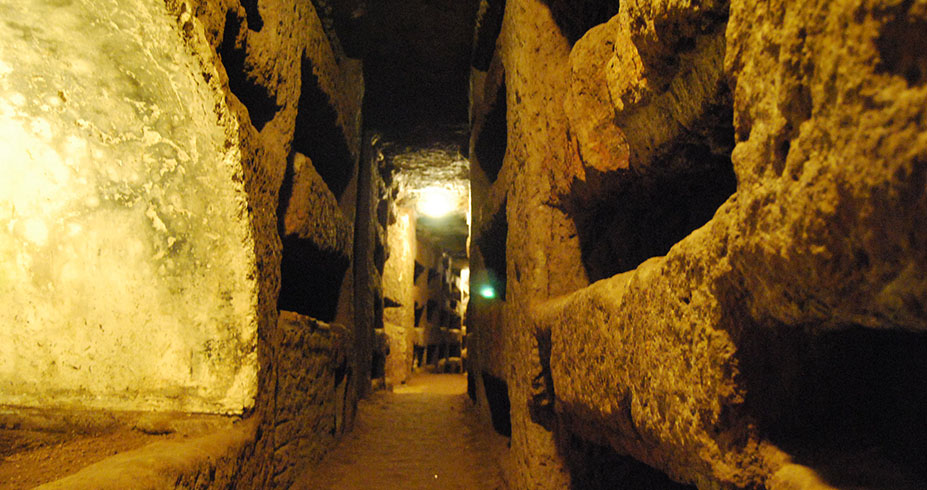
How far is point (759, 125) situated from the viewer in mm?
621

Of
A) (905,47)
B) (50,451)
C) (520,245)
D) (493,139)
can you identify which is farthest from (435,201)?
(905,47)

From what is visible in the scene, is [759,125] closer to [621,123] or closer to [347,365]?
[621,123]

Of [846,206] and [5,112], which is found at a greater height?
[5,112]

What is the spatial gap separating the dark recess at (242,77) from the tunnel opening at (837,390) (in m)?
1.80

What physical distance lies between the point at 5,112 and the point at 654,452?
218 centimetres

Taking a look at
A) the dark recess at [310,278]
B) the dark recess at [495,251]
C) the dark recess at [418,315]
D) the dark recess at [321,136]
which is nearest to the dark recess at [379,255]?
the dark recess at [321,136]

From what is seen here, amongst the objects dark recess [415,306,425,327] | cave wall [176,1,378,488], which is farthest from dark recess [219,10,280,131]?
dark recess [415,306,425,327]

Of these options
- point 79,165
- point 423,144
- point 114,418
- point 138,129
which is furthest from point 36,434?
point 423,144

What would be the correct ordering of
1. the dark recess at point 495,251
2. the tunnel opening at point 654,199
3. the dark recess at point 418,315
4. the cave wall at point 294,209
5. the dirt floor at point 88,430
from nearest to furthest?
the tunnel opening at point 654,199
the dirt floor at point 88,430
the cave wall at point 294,209
the dark recess at point 495,251
the dark recess at point 418,315

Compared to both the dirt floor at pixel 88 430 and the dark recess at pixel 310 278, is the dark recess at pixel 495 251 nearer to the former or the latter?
the dark recess at pixel 310 278

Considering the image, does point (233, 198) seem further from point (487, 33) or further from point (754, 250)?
point (487, 33)

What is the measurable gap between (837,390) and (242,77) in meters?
2.10

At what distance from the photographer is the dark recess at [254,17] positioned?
212cm

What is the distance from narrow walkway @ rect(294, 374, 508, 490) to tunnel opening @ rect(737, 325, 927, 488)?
203 centimetres
